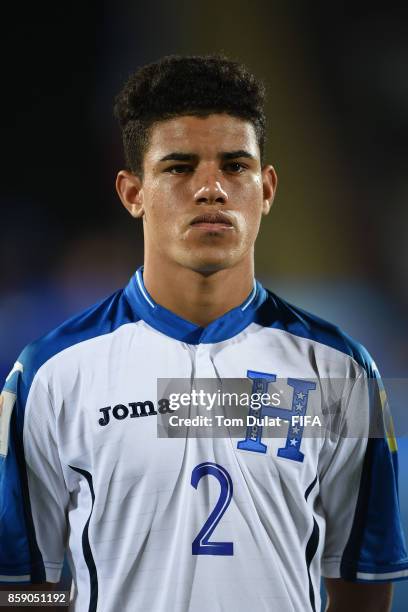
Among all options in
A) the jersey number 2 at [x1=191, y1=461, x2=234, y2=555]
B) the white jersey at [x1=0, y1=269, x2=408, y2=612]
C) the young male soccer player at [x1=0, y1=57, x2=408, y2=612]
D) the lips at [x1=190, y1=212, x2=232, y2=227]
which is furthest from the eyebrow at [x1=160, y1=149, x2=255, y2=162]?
the jersey number 2 at [x1=191, y1=461, x2=234, y2=555]

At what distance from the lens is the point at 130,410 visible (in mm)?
1589

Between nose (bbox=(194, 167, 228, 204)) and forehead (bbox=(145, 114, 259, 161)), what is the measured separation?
0.21 feet

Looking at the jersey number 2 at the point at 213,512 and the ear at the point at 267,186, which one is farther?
the ear at the point at 267,186

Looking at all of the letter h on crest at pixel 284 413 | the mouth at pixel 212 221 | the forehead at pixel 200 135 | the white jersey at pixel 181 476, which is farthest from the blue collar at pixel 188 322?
the forehead at pixel 200 135

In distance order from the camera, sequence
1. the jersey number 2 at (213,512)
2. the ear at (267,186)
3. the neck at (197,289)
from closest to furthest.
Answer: the jersey number 2 at (213,512)
the neck at (197,289)
the ear at (267,186)

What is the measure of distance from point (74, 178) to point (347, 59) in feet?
3.05

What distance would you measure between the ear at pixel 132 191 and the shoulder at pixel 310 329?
36 centimetres

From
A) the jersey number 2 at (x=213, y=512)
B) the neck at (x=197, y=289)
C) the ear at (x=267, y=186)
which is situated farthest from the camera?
the ear at (x=267, y=186)

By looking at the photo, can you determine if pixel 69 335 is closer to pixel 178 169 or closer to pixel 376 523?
pixel 178 169

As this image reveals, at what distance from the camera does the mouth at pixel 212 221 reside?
155 centimetres

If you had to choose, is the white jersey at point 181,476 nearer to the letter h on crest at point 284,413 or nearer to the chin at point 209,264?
the letter h on crest at point 284,413

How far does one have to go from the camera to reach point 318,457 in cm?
163

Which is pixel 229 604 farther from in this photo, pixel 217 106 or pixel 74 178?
pixel 74 178

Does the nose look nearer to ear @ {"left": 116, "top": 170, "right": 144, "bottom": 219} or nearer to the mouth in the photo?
the mouth
